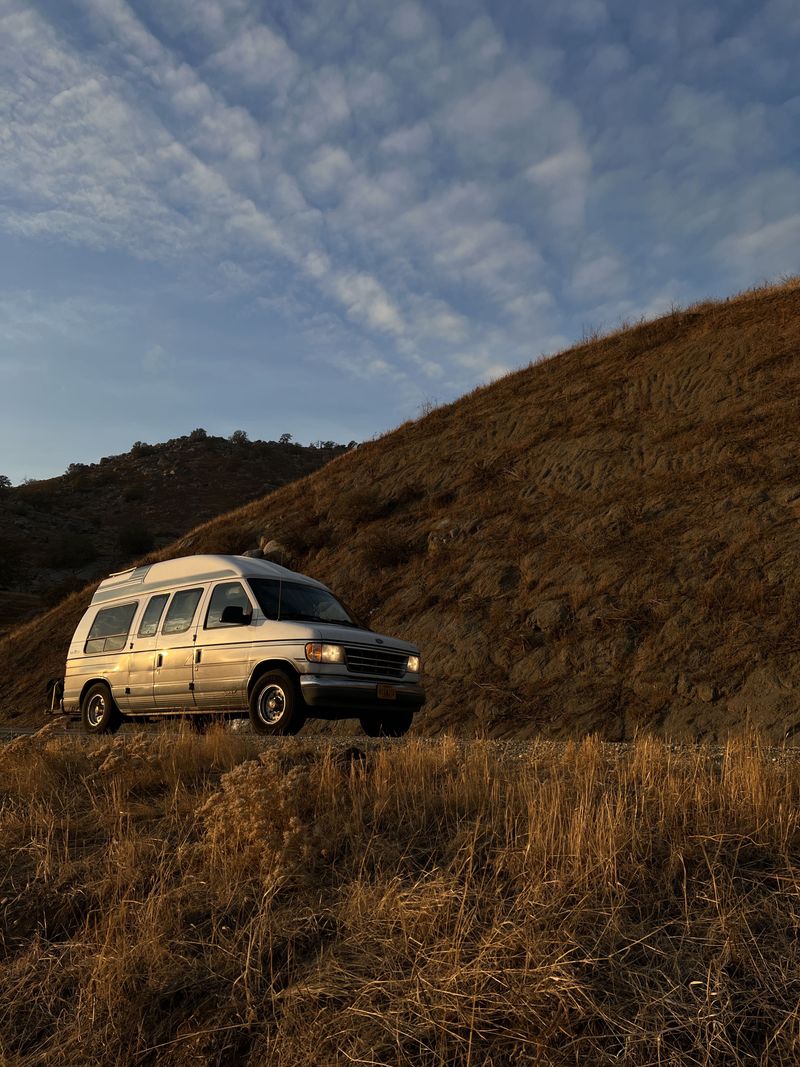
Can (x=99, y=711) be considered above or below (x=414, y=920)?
below

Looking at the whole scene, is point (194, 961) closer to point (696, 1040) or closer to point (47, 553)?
point (696, 1040)

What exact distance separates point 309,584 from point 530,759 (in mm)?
6228

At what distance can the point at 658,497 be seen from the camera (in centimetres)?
1644

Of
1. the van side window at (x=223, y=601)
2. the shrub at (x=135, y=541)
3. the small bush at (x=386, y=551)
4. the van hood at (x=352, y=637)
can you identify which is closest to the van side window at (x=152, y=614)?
the van side window at (x=223, y=601)

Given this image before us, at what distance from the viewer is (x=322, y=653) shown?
9219mm

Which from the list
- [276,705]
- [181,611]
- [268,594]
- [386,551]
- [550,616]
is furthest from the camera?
[386,551]

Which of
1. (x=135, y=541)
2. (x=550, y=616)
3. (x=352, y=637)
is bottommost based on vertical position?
(x=352, y=637)

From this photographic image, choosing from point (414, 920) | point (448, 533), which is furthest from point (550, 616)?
point (414, 920)

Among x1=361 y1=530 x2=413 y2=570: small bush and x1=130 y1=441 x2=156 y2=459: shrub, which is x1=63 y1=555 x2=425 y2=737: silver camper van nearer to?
x1=361 y1=530 x2=413 y2=570: small bush

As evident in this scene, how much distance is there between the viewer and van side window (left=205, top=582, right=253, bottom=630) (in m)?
10.4

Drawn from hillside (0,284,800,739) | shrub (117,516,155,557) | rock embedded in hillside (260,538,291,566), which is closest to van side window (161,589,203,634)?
hillside (0,284,800,739)

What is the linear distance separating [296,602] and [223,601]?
98 cm

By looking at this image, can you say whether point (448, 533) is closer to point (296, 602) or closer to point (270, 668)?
point (296, 602)

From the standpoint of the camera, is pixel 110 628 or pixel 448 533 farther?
pixel 448 533
